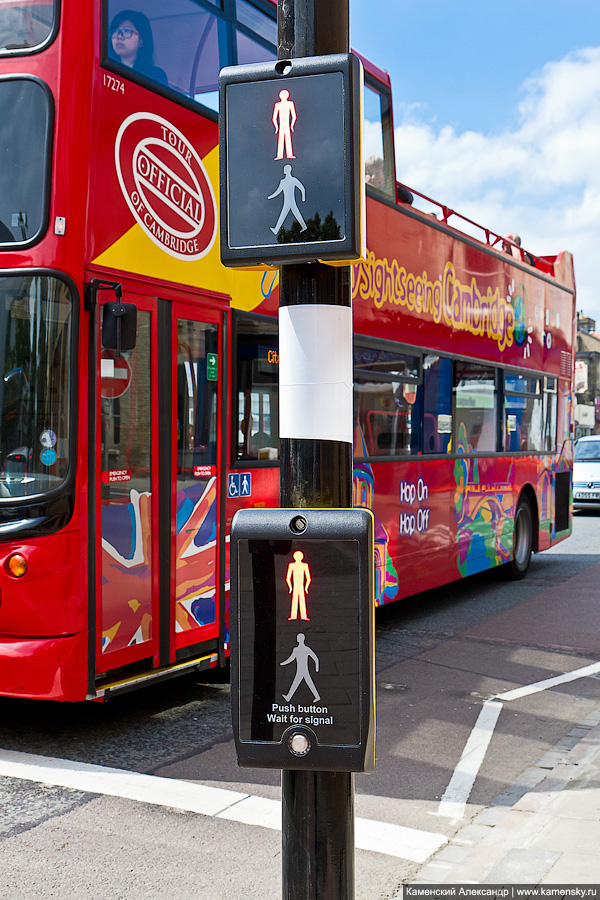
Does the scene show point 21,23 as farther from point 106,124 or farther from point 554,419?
point 554,419

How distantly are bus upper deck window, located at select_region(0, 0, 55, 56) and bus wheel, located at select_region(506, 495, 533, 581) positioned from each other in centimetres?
845

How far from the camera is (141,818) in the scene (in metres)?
4.43

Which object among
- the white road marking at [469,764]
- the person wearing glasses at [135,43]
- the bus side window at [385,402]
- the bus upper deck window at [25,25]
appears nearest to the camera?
the white road marking at [469,764]

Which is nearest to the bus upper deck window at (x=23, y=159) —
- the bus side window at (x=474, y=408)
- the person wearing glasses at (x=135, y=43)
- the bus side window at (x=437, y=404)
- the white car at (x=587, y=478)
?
the person wearing glasses at (x=135, y=43)

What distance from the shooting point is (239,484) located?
6613 mm

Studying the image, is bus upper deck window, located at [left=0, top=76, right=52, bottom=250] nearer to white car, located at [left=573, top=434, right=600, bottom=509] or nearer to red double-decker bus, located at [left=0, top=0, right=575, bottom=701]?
red double-decker bus, located at [left=0, top=0, right=575, bottom=701]

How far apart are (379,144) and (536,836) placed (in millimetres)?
6433

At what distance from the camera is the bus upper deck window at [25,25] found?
533 cm

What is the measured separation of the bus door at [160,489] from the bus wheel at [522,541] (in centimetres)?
668

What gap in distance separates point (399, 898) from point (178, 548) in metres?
2.91

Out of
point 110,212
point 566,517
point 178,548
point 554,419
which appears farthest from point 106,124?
point 566,517

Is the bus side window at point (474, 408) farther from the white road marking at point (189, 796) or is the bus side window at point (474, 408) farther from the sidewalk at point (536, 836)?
the white road marking at point (189, 796)

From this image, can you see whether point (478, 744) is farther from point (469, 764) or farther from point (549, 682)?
point (549, 682)

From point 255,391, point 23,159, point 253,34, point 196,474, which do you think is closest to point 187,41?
point 253,34
